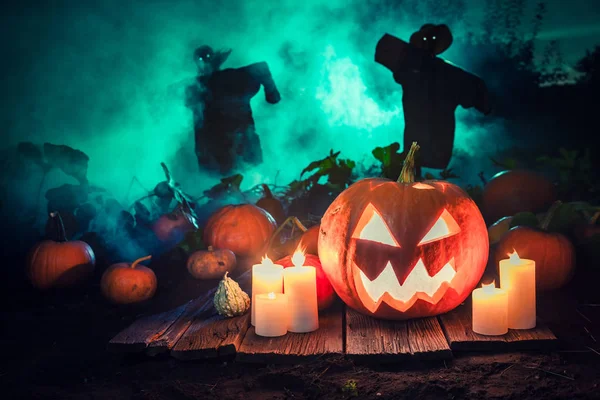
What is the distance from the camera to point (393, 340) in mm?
2357

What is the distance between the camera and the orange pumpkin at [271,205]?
4758mm

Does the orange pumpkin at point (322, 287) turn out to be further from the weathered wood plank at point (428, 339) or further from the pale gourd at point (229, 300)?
the weathered wood plank at point (428, 339)

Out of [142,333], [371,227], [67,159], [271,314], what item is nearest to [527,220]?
[371,227]

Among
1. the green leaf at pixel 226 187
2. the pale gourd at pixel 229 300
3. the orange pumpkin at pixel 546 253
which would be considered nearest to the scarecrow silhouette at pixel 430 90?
the green leaf at pixel 226 187

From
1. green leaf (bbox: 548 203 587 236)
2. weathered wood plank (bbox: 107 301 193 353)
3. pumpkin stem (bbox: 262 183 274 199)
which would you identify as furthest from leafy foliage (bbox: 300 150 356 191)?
weathered wood plank (bbox: 107 301 193 353)

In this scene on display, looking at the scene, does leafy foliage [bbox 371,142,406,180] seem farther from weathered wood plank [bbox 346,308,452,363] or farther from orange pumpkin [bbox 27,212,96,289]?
orange pumpkin [bbox 27,212,96,289]

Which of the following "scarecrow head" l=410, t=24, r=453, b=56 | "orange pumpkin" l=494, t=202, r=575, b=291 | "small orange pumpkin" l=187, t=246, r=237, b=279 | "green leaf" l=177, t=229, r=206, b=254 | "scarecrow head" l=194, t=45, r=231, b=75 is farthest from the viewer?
"scarecrow head" l=194, t=45, r=231, b=75

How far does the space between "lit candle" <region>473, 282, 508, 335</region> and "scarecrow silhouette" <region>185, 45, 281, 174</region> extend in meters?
3.08

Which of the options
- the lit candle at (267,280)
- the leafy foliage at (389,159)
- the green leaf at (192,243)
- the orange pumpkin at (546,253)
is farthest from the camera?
the green leaf at (192,243)

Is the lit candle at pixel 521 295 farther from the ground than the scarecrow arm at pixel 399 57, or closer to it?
closer to it

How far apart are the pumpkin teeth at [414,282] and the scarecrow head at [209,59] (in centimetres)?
315

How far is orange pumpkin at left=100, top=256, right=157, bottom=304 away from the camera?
132 inches

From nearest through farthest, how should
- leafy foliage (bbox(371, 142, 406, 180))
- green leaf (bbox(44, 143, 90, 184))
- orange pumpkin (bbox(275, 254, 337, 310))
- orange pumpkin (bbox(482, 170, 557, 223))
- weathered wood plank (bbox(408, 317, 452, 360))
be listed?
weathered wood plank (bbox(408, 317, 452, 360)) < orange pumpkin (bbox(275, 254, 337, 310)) < leafy foliage (bbox(371, 142, 406, 180)) < orange pumpkin (bbox(482, 170, 557, 223)) < green leaf (bbox(44, 143, 90, 184))

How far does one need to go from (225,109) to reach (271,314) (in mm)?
3017
